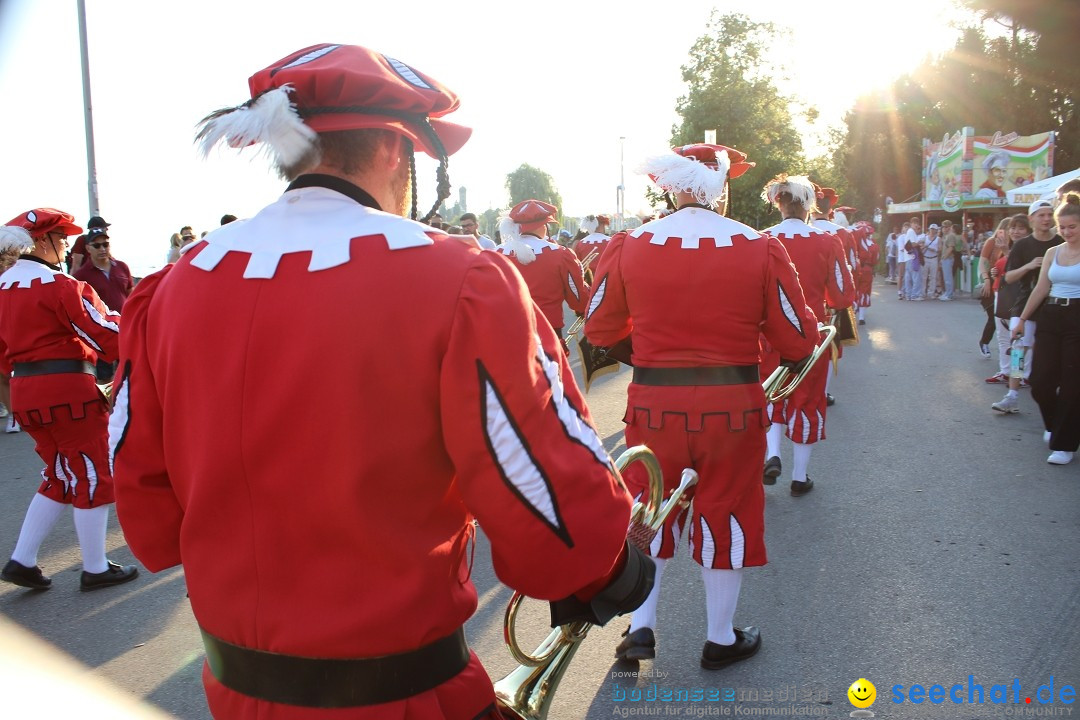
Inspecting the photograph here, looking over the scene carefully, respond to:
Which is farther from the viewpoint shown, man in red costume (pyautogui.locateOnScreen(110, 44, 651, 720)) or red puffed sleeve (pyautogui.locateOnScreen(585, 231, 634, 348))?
red puffed sleeve (pyautogui.locateOnScreen(585, 231, 634, 348))

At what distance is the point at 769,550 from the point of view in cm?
483

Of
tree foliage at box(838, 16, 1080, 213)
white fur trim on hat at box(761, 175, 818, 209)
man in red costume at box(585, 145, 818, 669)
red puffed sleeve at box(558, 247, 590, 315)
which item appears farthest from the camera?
tree foliage at box(838, 16, 1080, 213)

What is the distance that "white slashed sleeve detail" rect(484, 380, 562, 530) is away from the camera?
1233 millimetres

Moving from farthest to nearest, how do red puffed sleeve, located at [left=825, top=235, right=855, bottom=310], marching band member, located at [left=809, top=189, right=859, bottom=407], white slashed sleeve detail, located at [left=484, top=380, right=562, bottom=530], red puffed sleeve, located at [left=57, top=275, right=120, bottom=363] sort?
marching band member, located at [left=809, top=189, right=859, bottom=407], red puffed sleeve, located at [left=825, top=235, right=855, bottom=310], red puffed sleeve, located at [left=57, top=275, right=120, bottom=363], white slashed sleeve detail, located at [left=484, top=380, right=562, bottom=530]

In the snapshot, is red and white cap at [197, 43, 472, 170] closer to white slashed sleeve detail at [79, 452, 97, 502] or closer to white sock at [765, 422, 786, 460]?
white slashed sleeve detail at [79, 452, 97, 502]

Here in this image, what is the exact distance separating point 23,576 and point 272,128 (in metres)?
4.24

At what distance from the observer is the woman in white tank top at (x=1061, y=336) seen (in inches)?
235

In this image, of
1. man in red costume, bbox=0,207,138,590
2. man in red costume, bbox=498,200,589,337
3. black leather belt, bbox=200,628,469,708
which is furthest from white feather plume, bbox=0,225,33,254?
man in red costume, bbox=498,200,589,337

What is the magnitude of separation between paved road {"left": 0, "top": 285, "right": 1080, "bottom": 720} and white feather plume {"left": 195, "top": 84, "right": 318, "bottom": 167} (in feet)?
8.36

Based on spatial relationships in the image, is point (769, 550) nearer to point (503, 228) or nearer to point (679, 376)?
point (679, 376)

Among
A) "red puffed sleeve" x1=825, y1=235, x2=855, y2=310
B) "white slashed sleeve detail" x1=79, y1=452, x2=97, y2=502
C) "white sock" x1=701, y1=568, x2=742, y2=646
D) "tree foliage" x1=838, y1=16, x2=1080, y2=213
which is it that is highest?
"tree foliage" x1=838, y1=16, x2=1080, y2=213

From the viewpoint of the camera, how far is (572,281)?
25.4 ft

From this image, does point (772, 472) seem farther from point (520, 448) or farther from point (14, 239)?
point (520, 448)

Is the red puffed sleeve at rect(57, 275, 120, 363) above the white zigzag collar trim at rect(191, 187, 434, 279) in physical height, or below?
below
